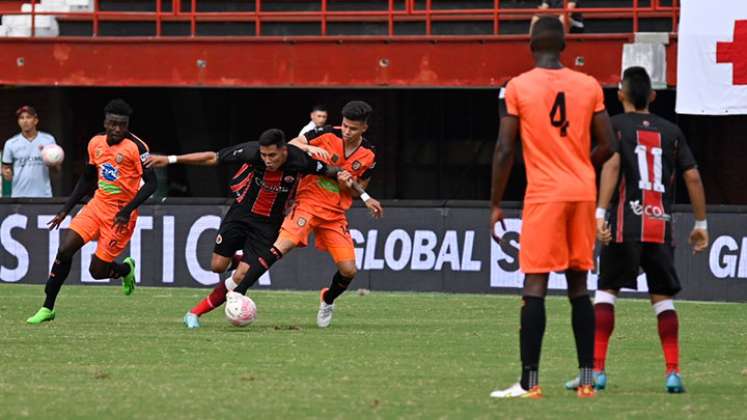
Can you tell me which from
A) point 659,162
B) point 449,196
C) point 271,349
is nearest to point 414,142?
point 449,196

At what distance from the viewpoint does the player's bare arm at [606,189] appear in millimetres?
9703

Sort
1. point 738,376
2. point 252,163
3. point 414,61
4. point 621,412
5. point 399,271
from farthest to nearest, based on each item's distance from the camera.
Answer: point 414,61, point 399,271, point 252,163, point 738,376, point 621,412

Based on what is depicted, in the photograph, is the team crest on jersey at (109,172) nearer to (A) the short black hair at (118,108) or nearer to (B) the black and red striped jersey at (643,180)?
(A) the short black hair at (118,108)

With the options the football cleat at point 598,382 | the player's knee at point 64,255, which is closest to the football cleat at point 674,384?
the football cleat at point 598,382

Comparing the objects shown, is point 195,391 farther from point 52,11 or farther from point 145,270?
point 52,11

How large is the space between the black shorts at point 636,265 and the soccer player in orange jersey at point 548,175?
0.64m

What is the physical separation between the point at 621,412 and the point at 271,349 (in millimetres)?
4262

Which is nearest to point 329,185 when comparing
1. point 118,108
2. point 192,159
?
point 192,159

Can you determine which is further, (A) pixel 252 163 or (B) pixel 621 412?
(A) pixel 252 163

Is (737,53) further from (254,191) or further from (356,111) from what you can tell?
(254,191)

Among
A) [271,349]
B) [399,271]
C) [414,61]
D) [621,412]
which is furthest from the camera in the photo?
[414,61]

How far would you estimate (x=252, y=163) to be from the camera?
1461cm

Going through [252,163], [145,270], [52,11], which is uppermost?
[52,11]

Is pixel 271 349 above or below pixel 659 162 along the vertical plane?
below
